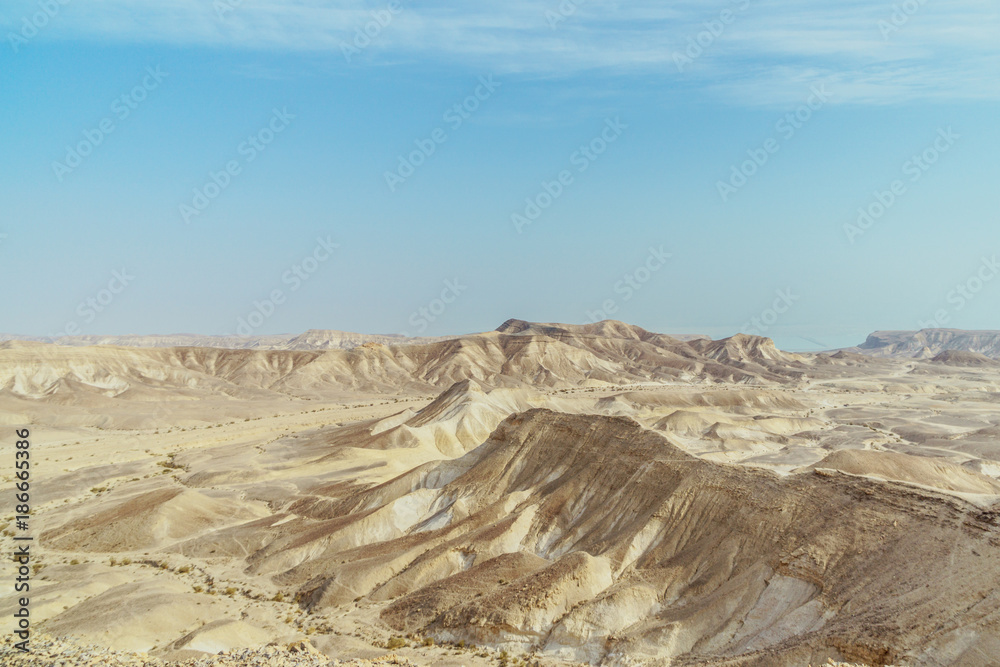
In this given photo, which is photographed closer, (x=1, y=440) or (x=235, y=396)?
(x=1, y=440)

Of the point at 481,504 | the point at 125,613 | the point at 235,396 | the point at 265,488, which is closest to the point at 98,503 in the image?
the point at 265,488

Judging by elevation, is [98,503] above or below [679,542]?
above

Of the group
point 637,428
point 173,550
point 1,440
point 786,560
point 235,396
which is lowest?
point 786,560

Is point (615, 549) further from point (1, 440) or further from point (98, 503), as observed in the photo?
point (1, 440)

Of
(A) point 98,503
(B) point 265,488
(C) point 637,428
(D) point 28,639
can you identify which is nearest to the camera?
(D) point 28,639

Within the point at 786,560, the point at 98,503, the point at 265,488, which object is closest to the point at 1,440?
the point at 98,503

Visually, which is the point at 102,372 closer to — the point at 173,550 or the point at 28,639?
the point at 173,550

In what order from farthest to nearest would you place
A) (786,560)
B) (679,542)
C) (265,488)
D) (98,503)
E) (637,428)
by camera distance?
(265,488) < (98,503) < (637,428) < (679,542) < (786,560)
